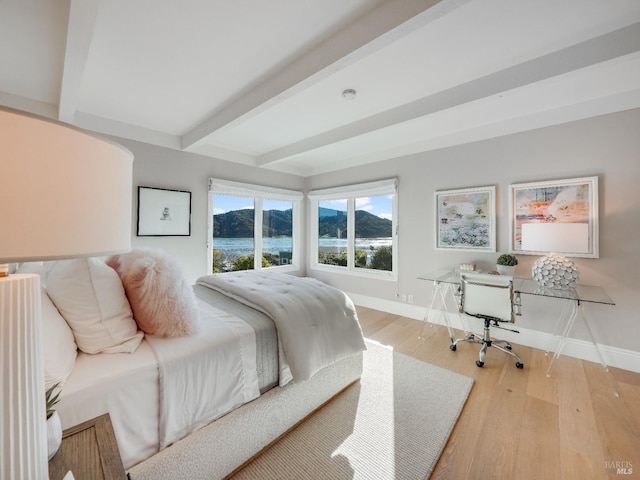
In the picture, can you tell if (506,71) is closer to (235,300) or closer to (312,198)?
(235,300)

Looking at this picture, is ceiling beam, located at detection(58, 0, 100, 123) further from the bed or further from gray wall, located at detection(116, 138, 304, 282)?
the bed

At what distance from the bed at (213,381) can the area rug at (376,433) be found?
0.34 ft

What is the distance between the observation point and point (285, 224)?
16.2 feet

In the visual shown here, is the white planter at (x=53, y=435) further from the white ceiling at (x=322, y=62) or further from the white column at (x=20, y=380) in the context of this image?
the white ceiling at (x=322, y=62)

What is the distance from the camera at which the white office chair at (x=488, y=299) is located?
2281 mm

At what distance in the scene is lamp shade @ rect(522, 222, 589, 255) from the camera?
2.27 meters

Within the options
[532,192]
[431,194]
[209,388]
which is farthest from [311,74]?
[532,192]

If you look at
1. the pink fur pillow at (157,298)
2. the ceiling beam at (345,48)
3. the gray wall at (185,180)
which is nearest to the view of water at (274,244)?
the gray wall at (185,180)

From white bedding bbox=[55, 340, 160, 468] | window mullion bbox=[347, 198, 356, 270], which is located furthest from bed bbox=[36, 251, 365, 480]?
window mullion bbox=[347, 198, 356, 270]

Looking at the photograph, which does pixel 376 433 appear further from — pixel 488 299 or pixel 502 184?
pixel 502 184

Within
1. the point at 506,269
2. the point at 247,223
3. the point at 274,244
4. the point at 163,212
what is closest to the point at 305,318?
the point at 506,269

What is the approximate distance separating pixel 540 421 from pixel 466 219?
2.07 meters

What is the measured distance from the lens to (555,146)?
8.53 ft

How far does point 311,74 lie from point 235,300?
175 centimetres
